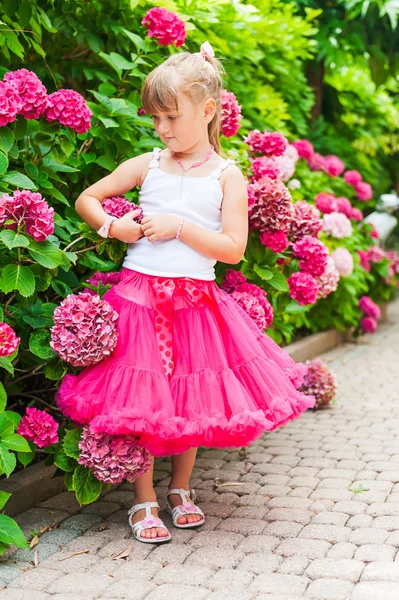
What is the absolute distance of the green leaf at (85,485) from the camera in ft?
9.20

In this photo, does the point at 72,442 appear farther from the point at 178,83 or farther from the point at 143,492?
the point at 178,83

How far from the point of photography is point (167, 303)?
2.89m

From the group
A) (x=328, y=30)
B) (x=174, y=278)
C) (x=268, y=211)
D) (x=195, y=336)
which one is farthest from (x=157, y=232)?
(x=328, y=30)

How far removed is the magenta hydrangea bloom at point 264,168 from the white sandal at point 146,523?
154 cm

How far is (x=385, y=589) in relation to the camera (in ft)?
7.80

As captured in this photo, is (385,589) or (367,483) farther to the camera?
(367,483)

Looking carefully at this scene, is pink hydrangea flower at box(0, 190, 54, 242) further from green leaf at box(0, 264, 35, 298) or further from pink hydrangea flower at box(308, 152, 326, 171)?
pink hydrangea flower at box(308, 152, 326, 171)

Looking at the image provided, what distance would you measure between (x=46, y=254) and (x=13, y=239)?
153 millimetres

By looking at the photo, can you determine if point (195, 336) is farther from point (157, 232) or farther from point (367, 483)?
point (367, 483)

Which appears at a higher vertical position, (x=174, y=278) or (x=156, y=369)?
(x=174, y=278)

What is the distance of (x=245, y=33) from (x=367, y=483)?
2.79 m

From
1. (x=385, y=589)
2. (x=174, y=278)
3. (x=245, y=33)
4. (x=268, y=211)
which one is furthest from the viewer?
(x=245, y=33)

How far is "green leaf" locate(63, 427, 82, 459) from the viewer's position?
2.81 meters

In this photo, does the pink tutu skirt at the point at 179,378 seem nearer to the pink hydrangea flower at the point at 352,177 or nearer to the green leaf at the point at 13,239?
the green leaf at the point at 13,239
